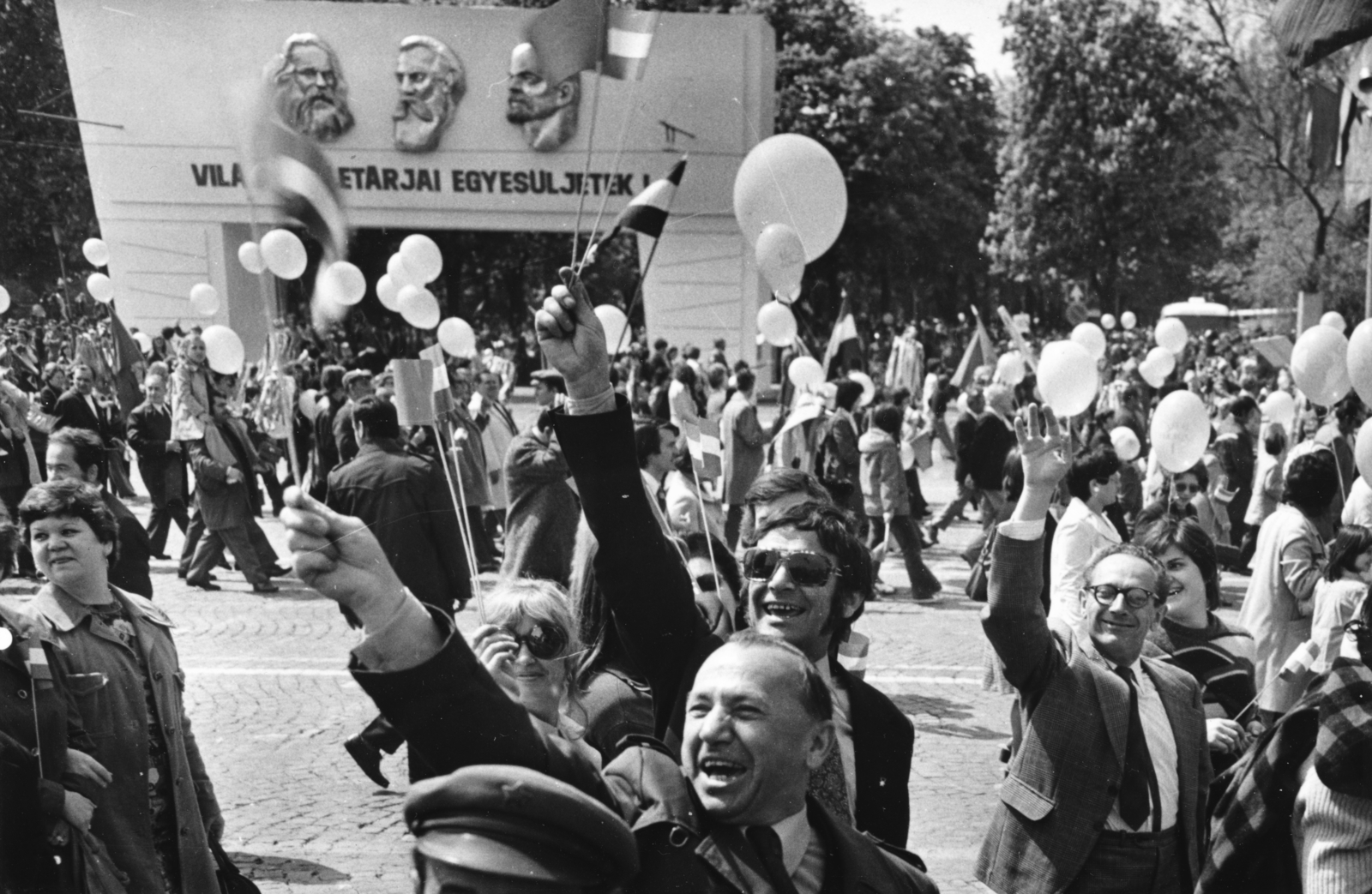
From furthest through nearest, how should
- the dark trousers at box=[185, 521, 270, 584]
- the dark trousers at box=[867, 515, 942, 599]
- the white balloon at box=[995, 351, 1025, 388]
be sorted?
the white balloon at box=[995, 351, 1025, 388] → the dark trousers at box=[867, 515, 942, 599] → the dark trousers at box=[185, 521, 270, 584]

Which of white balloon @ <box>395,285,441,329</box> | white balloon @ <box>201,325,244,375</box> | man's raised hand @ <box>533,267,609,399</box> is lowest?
white balloon @ <box>201,325,244,375</box>

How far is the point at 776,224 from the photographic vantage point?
736 centimetres

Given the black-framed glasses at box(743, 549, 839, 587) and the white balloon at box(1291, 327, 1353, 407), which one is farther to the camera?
the white balloon at box(1291, 327, 1353, 407)

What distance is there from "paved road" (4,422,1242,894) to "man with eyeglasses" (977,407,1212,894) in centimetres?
232

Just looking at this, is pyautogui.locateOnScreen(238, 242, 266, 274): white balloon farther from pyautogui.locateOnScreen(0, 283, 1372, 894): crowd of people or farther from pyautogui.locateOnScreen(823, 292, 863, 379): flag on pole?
pyautogui.locateOnScreen(823, 292, 863, 379): flag on pole

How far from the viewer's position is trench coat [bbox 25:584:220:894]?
12.4 feet

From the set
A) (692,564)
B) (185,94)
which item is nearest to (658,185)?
(692,564)

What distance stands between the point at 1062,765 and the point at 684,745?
5.44 feet

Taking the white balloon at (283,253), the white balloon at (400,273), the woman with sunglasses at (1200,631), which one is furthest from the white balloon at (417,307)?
the woman with sunglasses at (1200,631)

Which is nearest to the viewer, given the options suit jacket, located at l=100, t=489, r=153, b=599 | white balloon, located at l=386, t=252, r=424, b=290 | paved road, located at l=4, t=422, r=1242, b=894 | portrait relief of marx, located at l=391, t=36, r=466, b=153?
suit jacket, located at l=100, t=489, r=153, b=599

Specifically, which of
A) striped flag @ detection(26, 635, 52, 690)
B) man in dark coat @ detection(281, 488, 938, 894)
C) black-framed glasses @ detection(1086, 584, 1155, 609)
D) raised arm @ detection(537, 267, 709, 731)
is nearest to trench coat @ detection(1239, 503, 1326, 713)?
black-framed glasses @ detection(1086, 584, 1155, 609)

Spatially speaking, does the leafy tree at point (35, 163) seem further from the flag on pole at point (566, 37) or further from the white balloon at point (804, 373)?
the white balloon at point (804, 373)

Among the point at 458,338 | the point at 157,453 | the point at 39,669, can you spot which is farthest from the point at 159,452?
the point at 39,669

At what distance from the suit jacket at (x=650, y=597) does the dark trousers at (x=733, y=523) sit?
30.3 ft
